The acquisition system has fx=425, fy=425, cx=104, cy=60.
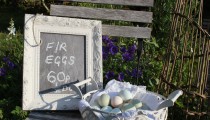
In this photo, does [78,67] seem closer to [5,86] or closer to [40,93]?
[40,93]

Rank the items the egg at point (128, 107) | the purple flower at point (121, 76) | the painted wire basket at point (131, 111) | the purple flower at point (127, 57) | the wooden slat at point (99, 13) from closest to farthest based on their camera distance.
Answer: the painted wire basket at point (131, 111)
the egg at point (128, 107)
the wooden slat at point (99, 13)
the purple flower at point (121, 76)
the purple flower at point (127, 57)

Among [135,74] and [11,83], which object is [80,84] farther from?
[11,83]

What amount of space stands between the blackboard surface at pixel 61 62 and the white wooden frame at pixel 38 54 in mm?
24

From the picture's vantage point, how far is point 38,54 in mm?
2301

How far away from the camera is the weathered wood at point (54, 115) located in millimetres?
2240

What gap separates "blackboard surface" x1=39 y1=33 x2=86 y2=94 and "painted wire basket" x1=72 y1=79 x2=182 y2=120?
0.11 metres

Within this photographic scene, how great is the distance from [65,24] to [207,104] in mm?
981

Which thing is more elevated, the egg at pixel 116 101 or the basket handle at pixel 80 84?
the basket handle at pixel 80 84

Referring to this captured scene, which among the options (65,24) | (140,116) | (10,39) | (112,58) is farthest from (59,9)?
(10,39)

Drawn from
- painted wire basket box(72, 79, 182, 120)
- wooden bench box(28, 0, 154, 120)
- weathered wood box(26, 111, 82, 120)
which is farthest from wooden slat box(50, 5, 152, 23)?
weathered wood box(26, 111, 82, 120)

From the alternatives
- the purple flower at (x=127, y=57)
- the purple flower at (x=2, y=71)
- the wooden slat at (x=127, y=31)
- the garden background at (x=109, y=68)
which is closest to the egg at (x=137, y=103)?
the garden background at (x=109, y=68)

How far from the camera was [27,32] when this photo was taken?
7.47ft

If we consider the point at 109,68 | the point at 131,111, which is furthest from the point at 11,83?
the point at 131,111

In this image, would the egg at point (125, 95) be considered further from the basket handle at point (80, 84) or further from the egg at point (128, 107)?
the basket handle at point (80, 84)
